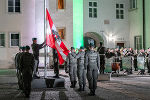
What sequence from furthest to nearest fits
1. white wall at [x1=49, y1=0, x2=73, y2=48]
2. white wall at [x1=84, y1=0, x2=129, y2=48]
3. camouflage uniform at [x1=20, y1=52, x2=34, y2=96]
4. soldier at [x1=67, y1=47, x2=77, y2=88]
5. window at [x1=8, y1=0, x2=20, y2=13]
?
white wall at [x1=84, y1=0, x2=129, y2=48], white wall at [x1=49, y1=0, x2=73, y2=48], window at [x1=8, y1=0, x2=20, y2=13], soldier at [x1=67, y1=47, x2=77, y2=88], camouflage uniform at [x1=20, y1=52, x2=34, y2=96]

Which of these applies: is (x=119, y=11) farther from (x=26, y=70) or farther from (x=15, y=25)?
(x=26, y=70)

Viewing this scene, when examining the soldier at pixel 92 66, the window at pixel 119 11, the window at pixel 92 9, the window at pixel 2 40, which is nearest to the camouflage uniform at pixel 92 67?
the soldier at pixel 92 66

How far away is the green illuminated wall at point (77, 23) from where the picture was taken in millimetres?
35812

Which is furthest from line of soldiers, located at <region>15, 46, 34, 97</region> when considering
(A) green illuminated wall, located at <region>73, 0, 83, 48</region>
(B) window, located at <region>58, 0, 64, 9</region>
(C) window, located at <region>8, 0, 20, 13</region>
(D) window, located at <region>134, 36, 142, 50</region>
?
(D) window, located at <region>134, 36, 142, 50</region>

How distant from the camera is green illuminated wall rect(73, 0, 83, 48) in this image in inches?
1410

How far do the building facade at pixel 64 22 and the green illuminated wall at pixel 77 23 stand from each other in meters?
0.20

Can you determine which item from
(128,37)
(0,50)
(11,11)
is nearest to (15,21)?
(11,11)

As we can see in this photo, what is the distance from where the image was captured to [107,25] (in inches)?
1517

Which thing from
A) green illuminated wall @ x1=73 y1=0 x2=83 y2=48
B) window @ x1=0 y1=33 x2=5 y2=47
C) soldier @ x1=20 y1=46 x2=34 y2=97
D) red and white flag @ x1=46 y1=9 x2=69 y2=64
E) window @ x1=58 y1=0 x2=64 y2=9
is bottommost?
soldier @ x1=20 y1=46 x2=34 y2=97

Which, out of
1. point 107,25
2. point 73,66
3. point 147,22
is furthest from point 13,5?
point 73,66

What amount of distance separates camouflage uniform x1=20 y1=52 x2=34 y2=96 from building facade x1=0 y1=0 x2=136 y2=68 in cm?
2093

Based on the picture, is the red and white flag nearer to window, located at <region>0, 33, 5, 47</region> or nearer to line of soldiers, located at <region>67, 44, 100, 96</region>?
line of soldiers, located at <region>67, 44, 100, 96</region>

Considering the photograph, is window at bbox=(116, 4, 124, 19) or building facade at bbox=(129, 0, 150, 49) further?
window at bbox=(116, 4, 124, 19)

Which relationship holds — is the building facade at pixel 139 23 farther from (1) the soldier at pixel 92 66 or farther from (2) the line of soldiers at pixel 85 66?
(1) the soldier at pixel 92 66
